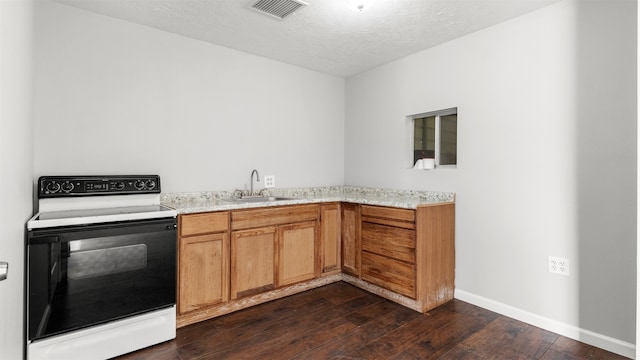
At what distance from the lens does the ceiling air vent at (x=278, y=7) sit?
94.6 inches

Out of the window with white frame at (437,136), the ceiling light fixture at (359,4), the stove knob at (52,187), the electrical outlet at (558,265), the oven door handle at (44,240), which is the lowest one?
the electrical outlet at (558,265)

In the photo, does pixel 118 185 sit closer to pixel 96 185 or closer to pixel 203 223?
pixel 96 185

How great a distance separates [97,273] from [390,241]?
2204 mm

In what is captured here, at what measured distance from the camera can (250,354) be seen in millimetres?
2117

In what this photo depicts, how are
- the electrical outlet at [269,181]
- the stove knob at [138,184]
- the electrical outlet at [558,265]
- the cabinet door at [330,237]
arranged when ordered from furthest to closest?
the electrical outlet at [269,181]
the cabinet door at [330,237]
the stove knob at [138,184]
the electrical outlet at [558,265]

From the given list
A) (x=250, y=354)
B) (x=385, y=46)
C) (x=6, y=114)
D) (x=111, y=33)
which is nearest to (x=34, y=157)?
(x=111, y=33)

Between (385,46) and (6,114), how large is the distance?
290cm

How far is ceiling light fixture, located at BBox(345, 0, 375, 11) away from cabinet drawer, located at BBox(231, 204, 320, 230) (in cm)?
174

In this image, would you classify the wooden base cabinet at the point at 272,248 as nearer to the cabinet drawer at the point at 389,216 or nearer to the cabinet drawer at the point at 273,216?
the cabinet drawer at the point at 273,216

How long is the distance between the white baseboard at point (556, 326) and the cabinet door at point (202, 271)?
2110mm

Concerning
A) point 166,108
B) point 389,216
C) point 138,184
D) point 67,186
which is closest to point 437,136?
point 389,216

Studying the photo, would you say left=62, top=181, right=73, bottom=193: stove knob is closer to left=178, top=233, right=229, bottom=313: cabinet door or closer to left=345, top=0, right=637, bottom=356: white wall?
left=178, top=233, right=229, bottom=313: cabinet door

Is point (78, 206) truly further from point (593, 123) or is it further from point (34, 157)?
point (593, 123)

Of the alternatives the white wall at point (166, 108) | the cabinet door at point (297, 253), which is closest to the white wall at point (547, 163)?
the cabinet door at point (297, 253)
